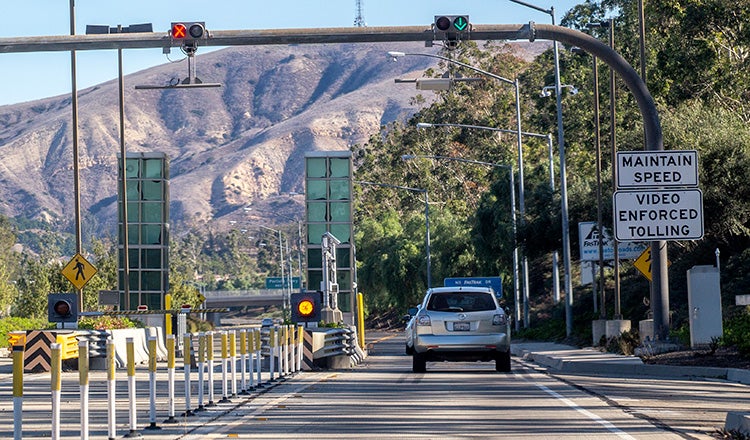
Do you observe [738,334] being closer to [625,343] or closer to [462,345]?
[462,345]

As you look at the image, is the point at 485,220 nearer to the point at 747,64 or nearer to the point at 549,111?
the point at 549,111

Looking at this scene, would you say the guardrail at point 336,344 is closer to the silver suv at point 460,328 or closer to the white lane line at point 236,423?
the silver suv at point 460,328

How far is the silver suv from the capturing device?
27938mm

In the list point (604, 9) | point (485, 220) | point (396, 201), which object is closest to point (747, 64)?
point (485, 220)

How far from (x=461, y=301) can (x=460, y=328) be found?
0.59m

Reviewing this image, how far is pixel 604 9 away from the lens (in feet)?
254

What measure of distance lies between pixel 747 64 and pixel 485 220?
60.8 feet

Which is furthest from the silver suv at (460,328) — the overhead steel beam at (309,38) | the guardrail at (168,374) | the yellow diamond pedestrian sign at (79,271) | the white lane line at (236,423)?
the yellow diamond pedestrian sign at (79,271)

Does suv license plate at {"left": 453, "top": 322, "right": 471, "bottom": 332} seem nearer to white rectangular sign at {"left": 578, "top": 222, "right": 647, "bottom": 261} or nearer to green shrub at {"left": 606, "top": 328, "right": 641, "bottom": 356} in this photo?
green shrub at {"left": 606, "top": 328, "right": 641, "bottom": 356}

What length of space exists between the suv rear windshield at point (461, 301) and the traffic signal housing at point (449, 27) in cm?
672

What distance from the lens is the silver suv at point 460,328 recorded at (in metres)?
27.9

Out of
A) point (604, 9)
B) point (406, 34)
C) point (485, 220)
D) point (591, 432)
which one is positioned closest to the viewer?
point (591, 432)

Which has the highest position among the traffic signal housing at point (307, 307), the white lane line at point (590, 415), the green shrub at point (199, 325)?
the traffic signal housing at point (307, 307)

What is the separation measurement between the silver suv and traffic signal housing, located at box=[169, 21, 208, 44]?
310 inches
